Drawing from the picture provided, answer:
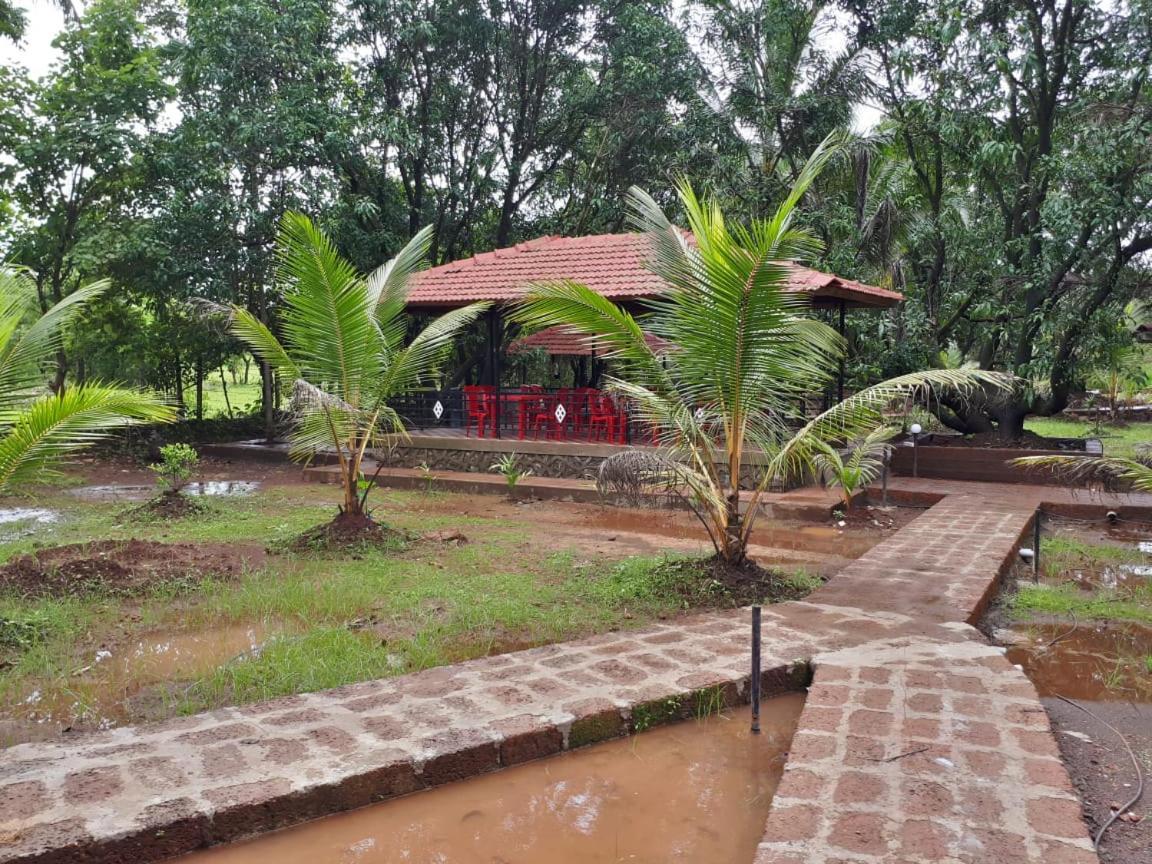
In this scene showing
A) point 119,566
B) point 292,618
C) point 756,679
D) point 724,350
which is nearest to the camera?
point 756,679

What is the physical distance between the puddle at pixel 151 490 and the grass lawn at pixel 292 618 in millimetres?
2943

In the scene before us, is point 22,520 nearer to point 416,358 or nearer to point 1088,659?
point 416,358

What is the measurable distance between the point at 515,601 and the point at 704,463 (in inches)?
67.5

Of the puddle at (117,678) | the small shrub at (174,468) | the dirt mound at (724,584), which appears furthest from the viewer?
the small shrub at (174,468)

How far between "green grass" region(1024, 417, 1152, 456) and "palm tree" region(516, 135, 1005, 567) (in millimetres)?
11283

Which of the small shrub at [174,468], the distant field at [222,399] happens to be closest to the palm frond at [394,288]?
the small shrub at [174,468]

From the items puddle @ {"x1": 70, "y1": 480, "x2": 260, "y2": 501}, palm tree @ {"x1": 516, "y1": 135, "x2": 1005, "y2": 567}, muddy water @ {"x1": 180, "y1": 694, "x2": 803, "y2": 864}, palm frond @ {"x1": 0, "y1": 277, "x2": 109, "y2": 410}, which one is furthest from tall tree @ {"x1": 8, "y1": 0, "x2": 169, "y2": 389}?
muddy water @ {"x1": 180, "y1": 694, "x2": 803, "y2": 864}

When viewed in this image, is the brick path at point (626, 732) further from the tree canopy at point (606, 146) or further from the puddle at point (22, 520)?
the tree canopy at point (606, 146)

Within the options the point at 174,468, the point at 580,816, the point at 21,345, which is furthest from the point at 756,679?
the point at 174,468

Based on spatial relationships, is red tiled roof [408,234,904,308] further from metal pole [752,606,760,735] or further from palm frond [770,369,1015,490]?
metal pole [752,606,760,735]

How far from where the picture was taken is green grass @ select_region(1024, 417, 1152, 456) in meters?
16.6

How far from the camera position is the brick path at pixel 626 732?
276 centimetres

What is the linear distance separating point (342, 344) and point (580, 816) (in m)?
5.02

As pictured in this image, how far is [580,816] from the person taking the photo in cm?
321
